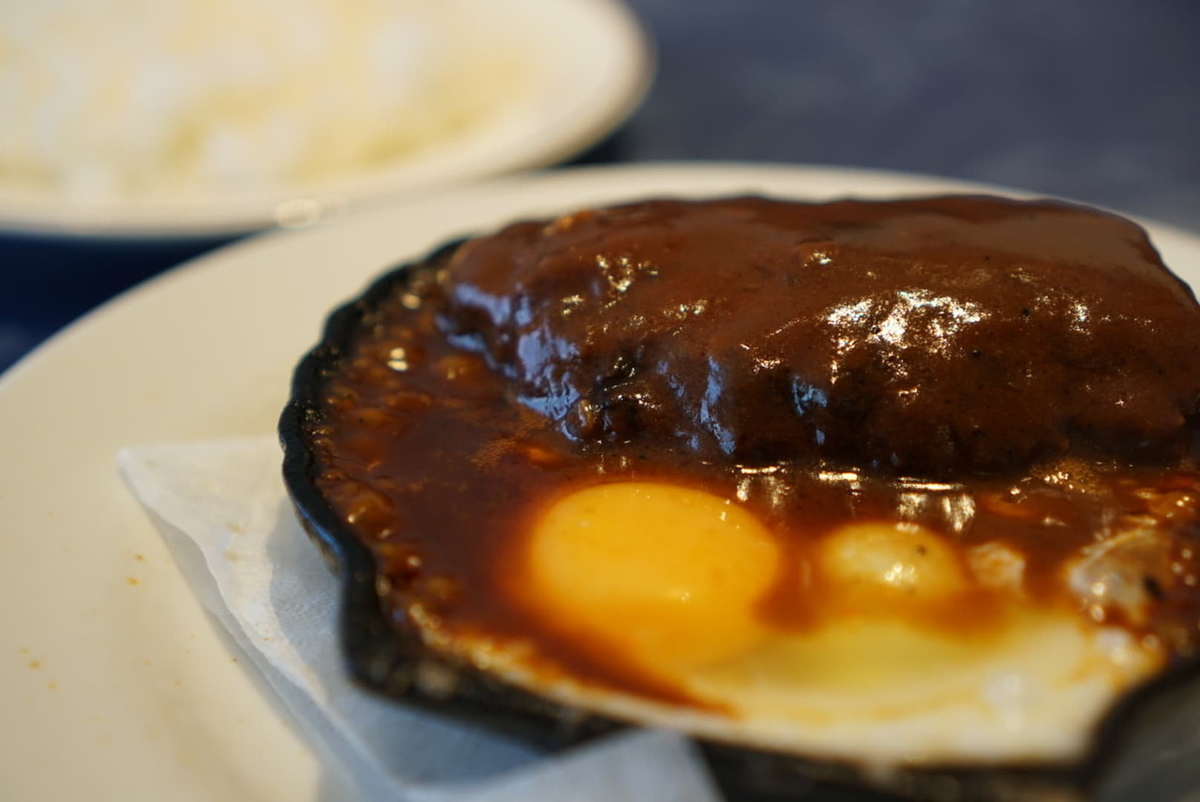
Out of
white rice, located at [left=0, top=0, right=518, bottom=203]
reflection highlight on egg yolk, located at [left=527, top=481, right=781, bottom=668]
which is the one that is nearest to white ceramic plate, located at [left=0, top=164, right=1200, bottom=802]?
reflection highlight on egg yolk, located at [left=527, top=481, right=781, bottom=668]

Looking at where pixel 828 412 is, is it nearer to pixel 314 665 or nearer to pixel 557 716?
pixel 557 716

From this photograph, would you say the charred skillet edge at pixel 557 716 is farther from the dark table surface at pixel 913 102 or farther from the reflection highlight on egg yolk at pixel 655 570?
the dark table surface at pixel 913 102

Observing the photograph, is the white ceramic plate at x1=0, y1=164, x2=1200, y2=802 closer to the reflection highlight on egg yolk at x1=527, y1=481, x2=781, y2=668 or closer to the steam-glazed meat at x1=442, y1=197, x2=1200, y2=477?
the reflection highlight on egg yolk at x1=527, y1=481, x2=781, y2=668

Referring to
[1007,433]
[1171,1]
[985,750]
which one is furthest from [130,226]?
[1171,1]

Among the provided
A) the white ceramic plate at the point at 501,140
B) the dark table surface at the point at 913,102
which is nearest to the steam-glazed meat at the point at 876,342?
the white ceramic plate at the point at 501,140

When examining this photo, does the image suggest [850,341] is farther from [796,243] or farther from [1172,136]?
[1172,136]

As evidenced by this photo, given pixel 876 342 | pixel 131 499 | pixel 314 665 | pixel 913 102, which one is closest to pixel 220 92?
pixel 131 499
